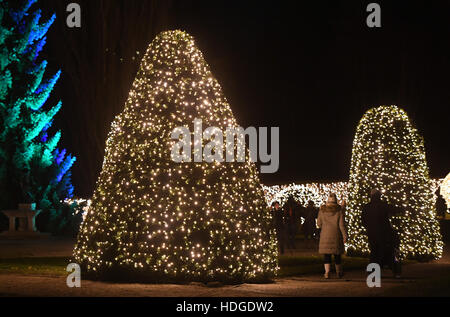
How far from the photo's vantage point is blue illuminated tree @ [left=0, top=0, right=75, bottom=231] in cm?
3253

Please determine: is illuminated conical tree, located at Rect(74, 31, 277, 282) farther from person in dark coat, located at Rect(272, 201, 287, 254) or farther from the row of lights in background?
the row of lights in background

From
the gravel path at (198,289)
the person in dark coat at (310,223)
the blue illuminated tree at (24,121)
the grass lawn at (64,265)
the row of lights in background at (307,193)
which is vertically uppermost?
the blue illuminated tree at (24,121)

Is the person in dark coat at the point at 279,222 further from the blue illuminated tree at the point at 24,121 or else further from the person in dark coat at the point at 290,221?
the blue illuminated tree at the point at 24,121

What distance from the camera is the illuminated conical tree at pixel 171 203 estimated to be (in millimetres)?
13422

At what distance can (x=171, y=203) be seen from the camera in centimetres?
1355

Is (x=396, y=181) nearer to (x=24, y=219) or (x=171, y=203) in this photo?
(x=171, y=203)

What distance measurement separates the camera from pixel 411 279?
1544cm

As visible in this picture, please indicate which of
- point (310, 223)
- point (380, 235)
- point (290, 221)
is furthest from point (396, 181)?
point (310, 223)

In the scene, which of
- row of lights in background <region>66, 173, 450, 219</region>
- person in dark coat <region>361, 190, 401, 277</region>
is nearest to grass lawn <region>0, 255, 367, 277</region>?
person in dark coat <region>361, 190, 401, 277</region>

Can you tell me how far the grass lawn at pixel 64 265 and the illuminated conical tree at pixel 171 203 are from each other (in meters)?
2.47

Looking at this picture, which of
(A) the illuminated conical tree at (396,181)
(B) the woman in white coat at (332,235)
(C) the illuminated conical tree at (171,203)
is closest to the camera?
(C) the illuminated conical tree at (171,203)

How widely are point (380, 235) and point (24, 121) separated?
69.5ft

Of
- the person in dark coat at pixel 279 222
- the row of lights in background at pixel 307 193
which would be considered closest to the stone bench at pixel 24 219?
the row of lights in background at pixel 307 193
